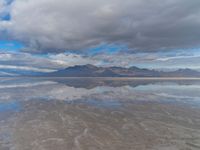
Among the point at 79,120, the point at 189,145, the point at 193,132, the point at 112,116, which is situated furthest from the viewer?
the point at 112,116

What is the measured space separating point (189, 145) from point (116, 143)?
419 centimetres

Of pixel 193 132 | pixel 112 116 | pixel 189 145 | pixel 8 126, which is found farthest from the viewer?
pixel 112 116

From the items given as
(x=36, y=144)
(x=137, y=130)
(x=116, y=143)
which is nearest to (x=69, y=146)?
(x=36, y=144)

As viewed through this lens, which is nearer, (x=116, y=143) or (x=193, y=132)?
(x=116, y=143)

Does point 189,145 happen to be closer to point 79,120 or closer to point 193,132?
point 193,132

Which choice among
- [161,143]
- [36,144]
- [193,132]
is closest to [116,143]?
[161,143]

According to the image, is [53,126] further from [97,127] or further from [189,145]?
[189,145]

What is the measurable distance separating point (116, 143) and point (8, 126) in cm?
875

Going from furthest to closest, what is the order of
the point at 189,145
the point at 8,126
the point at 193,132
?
the point at 8,126 < the point at 193,132 < the point at 189,145

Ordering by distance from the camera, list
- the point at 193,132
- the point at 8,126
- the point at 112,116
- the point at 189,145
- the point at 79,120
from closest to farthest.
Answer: the point at 189,145 < the point at 193,132 < the point at 8,126 < the point at 79,120 < the point at 112,116

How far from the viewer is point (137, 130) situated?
14.2m

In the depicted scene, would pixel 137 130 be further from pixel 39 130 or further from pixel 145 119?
pixel 39 130

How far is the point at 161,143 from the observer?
38.1 ft

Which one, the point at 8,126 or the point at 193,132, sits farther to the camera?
the point at 8,126
